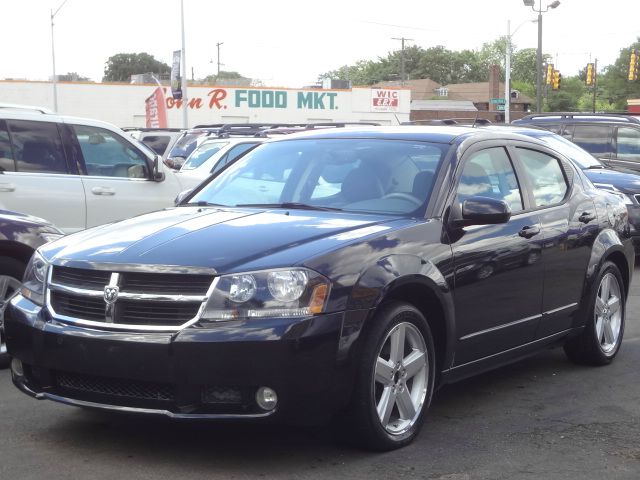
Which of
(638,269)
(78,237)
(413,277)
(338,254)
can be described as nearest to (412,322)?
(413,277)

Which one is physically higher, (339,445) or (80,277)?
(80,277)

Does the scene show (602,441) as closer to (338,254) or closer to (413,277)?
(413,277)

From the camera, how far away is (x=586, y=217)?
281 inches

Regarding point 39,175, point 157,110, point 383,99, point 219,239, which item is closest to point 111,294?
point 219,239

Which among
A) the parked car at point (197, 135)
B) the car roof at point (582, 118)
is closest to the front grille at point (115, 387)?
the car roof at point (582, 118)

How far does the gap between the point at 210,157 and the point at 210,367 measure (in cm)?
1076

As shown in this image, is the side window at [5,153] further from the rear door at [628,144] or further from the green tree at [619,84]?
the green tree at [619,84]

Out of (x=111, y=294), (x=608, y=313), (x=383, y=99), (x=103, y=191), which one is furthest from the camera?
(x=383, y=99)

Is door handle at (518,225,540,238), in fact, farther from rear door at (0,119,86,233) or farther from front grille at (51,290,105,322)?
rear door at (0,119,86,233)

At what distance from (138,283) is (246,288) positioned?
512 mm

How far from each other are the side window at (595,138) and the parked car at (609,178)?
269 centimetres

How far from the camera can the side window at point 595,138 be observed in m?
16.9

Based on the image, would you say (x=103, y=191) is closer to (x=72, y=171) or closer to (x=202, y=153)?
(x=72, y=171)

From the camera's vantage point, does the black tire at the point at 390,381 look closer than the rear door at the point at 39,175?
Yes
